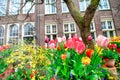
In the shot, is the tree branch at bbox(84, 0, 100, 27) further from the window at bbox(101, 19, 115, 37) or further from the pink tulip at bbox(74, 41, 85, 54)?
the window at bbox(101, 19, 115, 37)

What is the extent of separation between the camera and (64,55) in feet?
6.87

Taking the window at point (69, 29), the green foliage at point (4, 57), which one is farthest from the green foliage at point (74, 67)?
the window at point (69, 29)

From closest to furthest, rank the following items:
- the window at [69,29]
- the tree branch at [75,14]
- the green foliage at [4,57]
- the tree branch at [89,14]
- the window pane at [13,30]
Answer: the green foliage at [4,57], the tree branch at [89,14], the tree branch at [75,14], the window at [69,29], the window pane at [13,30]

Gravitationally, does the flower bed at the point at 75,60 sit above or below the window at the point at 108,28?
below

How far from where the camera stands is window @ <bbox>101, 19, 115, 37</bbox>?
14.2 m

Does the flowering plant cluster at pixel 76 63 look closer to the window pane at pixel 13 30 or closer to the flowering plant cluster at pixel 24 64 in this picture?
the flowering plant cluster at pixel 24 64

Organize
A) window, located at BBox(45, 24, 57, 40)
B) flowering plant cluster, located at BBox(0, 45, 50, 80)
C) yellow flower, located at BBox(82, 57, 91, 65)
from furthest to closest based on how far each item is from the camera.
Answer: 1. window, located at BBox(45, 24, 57, 40)
2. flowering plant cluster, located at BBox(0, 45, 50, 80)
3. yellow flower, located at BBox(82, 57, 91, 65)

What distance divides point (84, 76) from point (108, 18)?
13.1 meters

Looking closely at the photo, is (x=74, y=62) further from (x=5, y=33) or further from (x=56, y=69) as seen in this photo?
(x=5, y=33)

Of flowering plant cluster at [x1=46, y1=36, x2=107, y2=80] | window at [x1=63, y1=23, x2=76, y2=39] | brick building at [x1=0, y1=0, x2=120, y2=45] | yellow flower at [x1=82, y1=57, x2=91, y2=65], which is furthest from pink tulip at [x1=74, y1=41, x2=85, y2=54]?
window at [x1=63, y1=23, x2=76, y2=39]

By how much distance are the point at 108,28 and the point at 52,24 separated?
4726mm

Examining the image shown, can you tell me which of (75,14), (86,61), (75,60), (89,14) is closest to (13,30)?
(75,14)

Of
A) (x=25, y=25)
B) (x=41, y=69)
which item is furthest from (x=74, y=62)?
(x=25, y=25)

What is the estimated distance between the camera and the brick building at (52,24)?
14.2 metres
